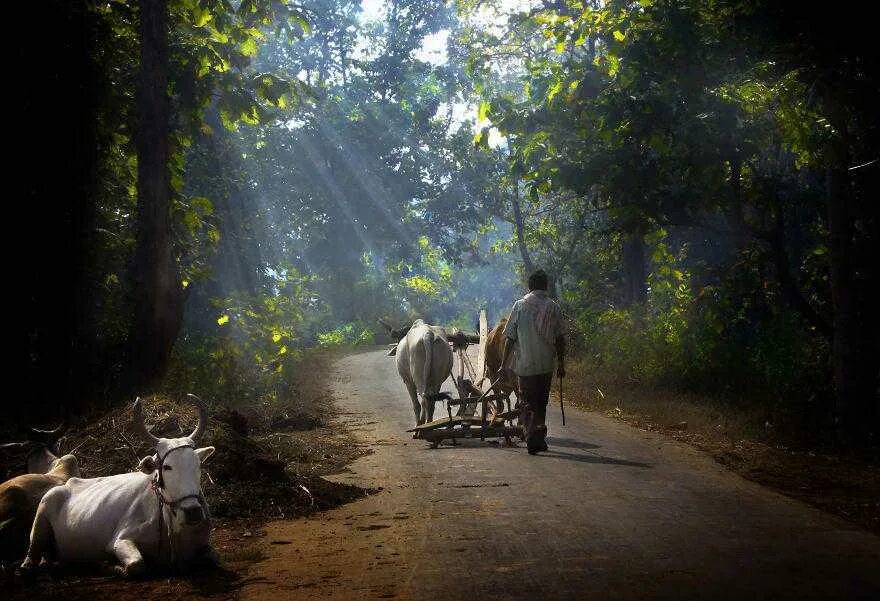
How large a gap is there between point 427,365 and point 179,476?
7549 millimetres

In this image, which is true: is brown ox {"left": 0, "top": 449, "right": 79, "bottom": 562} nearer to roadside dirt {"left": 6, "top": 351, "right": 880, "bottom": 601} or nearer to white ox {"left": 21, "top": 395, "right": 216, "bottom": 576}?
white ox {"left": 21, "top": 395, "right": 216, "bottom": 576}

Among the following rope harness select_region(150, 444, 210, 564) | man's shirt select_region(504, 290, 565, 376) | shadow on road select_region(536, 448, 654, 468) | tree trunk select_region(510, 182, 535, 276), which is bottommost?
shadow on road select_region(536, 448, 654, 468)

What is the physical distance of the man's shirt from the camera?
36.3 ft

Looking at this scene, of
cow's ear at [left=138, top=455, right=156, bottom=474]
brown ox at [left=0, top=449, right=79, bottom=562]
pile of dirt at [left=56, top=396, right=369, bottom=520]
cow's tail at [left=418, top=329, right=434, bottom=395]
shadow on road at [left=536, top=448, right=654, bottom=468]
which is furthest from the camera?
cow's tail at [left=418, top=329, right=434, bottom=395]

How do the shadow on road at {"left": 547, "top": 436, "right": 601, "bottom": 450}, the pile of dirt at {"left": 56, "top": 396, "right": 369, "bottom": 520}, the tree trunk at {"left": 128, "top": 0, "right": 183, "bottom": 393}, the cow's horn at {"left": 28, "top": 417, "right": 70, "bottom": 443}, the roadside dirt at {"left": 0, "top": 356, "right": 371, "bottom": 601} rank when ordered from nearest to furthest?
1. the roadside dirt at {"left": 0, "top": 356, "right": 371, "bottom": 601}
2. the pile of dirt at {"left": 56, "top": 396, "right": 369, "bottom": 520}
3. the cow's horn at {"left": 28, "top": 417, "right": 70, "bottom": 443}
4. the shadow on road at {"left": 547, "top": 436, "right": 601, "bottom": 450}
5. the tree trunk at {"left": 128, "top": 0, "right": 183, "bottom": 393}

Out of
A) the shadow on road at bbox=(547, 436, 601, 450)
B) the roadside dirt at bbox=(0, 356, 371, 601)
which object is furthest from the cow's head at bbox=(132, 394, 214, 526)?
the shadow on road at bbox=(547, 436, 601, 450)

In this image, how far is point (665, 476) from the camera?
351 inches

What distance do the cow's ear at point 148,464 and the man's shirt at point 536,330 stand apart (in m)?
5.70

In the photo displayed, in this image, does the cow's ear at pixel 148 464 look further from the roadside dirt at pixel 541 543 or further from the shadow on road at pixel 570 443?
the shadow on road at pixel 570 443

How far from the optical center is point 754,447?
11.0 metres

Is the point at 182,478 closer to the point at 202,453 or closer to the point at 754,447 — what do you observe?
the point at 202,453

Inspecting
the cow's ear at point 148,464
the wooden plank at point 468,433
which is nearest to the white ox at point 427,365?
the wooden plank at point 468,433

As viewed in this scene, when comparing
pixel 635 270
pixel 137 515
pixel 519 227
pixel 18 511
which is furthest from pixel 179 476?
pixel 519 227

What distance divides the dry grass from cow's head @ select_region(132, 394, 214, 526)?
4.73m
